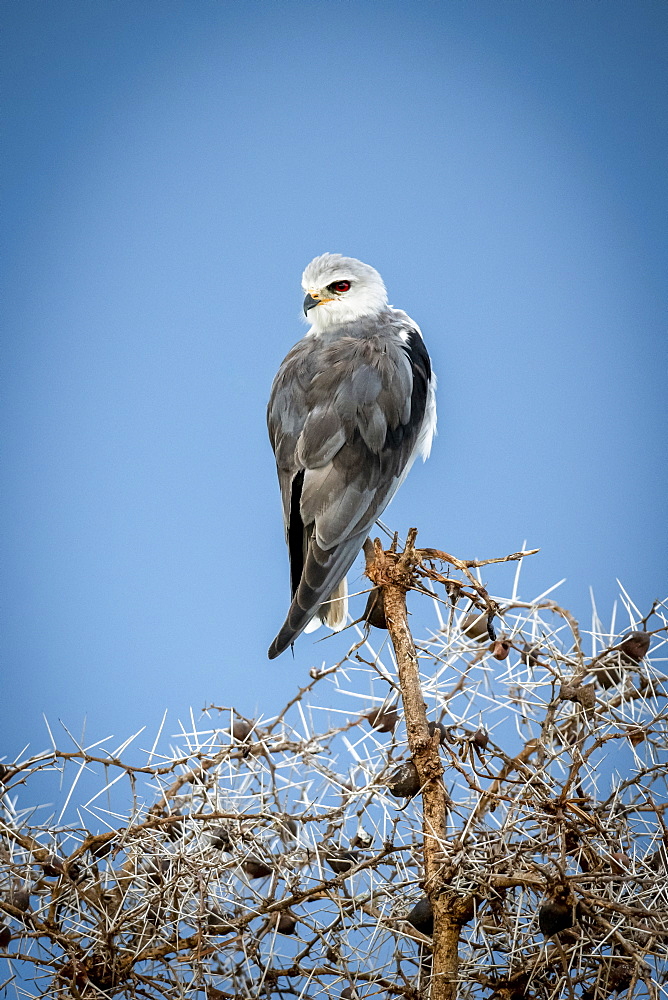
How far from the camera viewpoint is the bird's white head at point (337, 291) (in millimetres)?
2152

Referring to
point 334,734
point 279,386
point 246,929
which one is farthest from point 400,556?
point 279,386

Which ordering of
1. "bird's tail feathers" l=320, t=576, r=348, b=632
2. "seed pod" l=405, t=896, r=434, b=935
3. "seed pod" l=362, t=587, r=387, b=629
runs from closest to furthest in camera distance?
1. "seed pod" l=405, t=896, r=434, b=935
2. "seed pod" l=362, t=587, r=387, b=629
3. "bird's tail feathers" l=320, t=576, r=348, b=632

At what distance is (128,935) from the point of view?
3.71 ft

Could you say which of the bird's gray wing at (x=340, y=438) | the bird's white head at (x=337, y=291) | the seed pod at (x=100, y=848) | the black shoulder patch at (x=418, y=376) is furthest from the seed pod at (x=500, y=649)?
the bird's white head at (x=337, y=291)

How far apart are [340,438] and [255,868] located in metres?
0.87

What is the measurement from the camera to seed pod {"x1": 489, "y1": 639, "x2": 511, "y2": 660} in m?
1.19

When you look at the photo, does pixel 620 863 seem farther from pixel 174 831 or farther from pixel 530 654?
pixel 174 831

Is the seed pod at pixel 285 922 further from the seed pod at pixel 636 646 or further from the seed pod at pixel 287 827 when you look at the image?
the seed pod at pixel 636 646

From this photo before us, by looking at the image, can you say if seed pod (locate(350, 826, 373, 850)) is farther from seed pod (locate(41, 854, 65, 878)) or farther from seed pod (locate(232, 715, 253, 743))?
seed pod (locate(41, 854, 65, 878))

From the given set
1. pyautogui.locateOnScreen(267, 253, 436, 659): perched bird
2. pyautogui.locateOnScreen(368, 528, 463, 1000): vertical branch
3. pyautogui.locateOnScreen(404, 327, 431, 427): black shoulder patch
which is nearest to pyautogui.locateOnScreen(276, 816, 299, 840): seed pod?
pyautogui.locateOnScreen(368, 528, 463, 1000): vertical branch

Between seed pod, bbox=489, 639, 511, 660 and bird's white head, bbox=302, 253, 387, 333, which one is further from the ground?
bird's white head, bbox=302, 253, 387, 333

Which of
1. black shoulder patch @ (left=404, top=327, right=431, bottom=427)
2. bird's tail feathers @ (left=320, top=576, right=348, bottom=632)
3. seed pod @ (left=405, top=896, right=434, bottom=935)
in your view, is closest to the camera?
seed pod @ (left=405, top=896, right=434, bottom=935)

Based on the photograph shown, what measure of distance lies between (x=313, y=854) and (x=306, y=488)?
75 cm

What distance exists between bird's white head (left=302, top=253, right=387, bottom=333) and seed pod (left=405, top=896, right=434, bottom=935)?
55.3 inches
